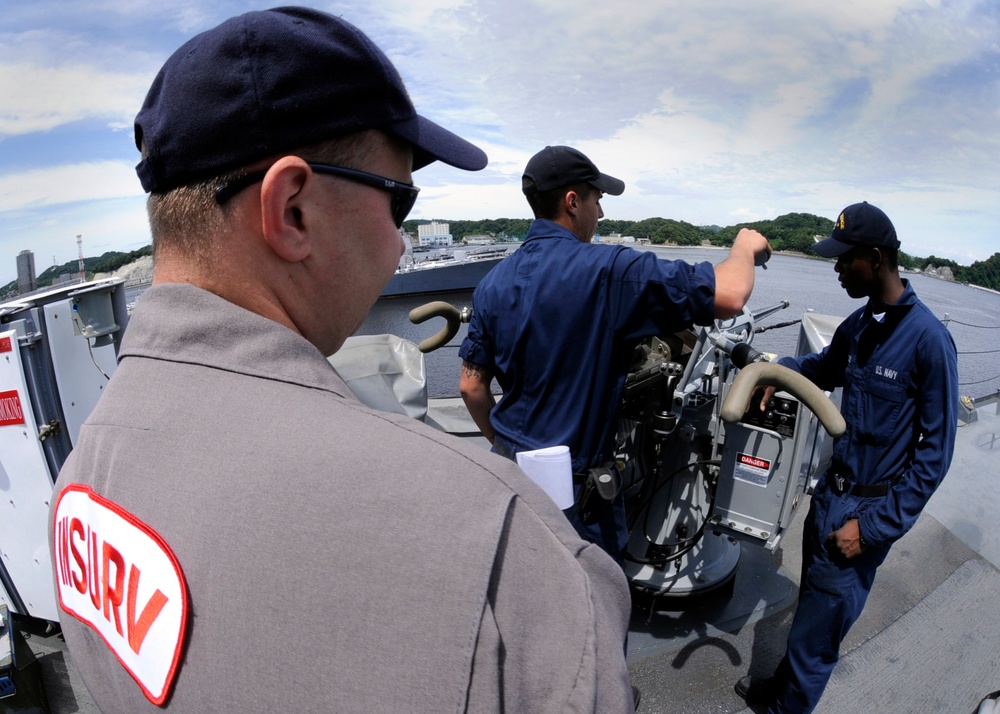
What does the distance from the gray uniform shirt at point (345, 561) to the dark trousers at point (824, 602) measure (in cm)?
230

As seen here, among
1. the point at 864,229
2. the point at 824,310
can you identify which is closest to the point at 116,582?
the point at 864,229

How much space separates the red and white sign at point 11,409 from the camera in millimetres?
2986

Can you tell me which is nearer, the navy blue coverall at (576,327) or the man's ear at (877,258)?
the navy blue coverall at (576,327)

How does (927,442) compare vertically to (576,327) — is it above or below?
below

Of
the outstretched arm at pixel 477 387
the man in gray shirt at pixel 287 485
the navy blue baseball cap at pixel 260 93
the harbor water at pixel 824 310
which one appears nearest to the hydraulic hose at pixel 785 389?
the outstretched arm at pixel 477 387

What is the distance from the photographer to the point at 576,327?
2.21m

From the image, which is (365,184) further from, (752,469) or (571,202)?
(752,469)

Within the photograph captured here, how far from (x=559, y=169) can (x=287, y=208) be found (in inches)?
79.7

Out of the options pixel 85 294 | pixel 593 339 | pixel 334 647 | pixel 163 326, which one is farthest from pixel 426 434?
pixel 85 294

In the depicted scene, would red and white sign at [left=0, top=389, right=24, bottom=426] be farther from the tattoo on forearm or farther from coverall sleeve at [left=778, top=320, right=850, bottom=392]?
coverall sleeve at [left=778, top=320, right=850, bottom=392]

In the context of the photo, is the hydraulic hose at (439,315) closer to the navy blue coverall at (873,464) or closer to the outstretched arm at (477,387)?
the outstretched arm at (477,387)

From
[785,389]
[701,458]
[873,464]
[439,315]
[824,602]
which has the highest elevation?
[439,315]

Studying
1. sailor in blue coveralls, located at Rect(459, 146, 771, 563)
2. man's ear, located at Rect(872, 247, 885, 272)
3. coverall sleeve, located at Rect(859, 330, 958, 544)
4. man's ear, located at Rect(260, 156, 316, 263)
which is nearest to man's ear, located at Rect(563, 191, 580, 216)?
sailor in blue coveralls, located at Rect(459, 146, 771, 563)

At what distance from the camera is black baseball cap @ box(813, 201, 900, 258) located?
8.07 ft
